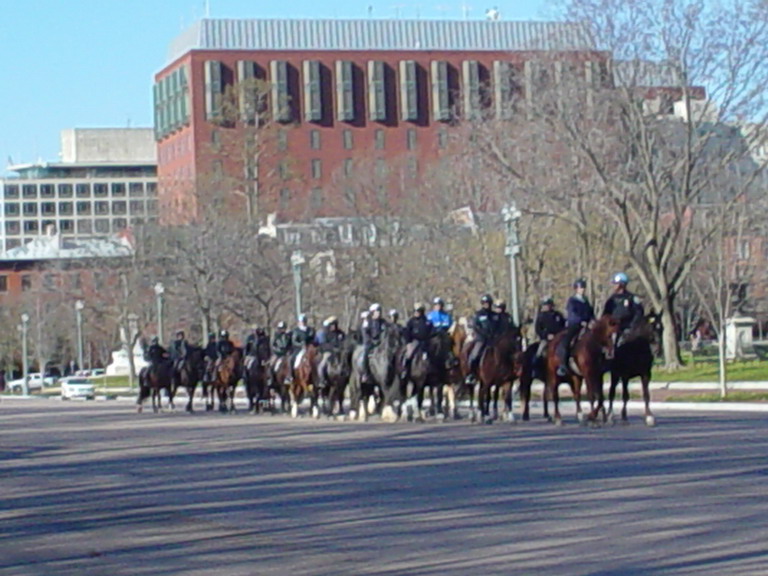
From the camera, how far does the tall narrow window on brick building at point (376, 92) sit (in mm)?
140750

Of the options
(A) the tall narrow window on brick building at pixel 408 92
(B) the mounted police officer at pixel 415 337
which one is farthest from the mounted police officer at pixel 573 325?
(A) the tall narrow window on brick building at pixel 408 92

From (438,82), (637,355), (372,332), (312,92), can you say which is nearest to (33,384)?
(312,92)

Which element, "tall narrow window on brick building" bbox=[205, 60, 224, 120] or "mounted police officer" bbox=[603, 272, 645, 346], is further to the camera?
"tall narrow window on brick building" bbox=[205, 60, 224, 120]

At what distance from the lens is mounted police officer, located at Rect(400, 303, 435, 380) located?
107ft

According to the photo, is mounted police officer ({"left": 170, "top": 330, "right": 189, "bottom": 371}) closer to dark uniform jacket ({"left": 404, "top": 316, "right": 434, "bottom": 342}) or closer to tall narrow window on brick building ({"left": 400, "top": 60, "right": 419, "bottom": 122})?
dark uniform jacket ({"left": 404, "top": 316, "right": 434, "bottom": 342})

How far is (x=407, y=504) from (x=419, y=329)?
52.1 feet

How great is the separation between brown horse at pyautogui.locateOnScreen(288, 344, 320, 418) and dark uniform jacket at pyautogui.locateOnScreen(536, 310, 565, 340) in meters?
9.86

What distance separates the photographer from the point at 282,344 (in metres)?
42.7

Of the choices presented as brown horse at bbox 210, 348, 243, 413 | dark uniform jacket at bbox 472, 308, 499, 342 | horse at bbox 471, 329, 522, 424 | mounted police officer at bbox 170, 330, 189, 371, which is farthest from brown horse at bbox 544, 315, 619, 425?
mounted police officer at bbox 170, 330, 189, 371

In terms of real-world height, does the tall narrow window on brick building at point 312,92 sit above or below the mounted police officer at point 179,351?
above

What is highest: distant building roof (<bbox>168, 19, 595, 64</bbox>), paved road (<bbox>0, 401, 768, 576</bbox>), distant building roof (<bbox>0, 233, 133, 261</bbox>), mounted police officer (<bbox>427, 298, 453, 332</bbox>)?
distant building roof (<bbox>168, 19, 595, 64</bbox>)

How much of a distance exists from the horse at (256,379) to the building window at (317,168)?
97143 mm

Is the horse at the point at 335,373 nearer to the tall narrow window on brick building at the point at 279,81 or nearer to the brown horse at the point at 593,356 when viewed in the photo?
the brown horse at the point at 593,356

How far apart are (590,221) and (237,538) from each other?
1838 inches
